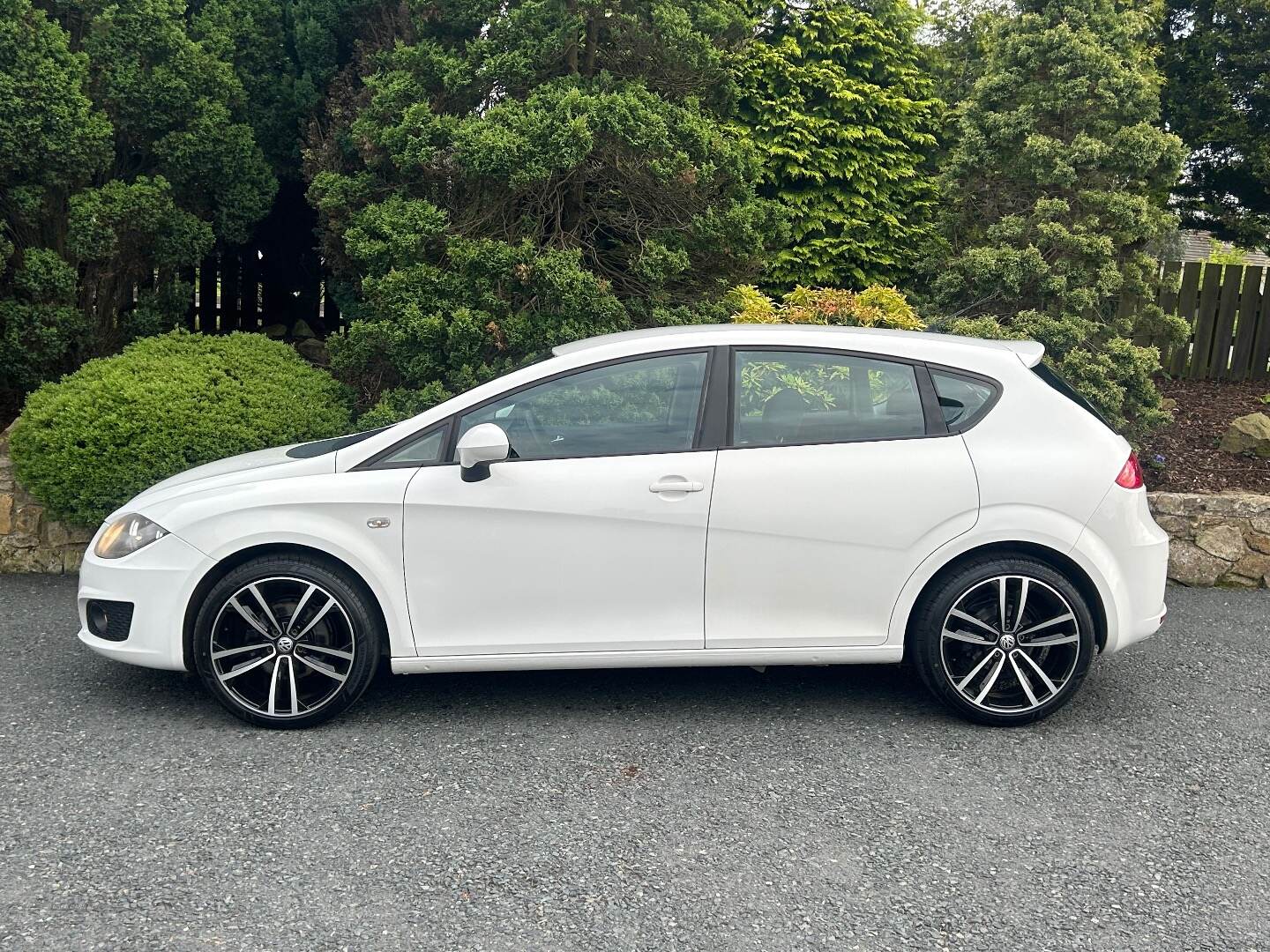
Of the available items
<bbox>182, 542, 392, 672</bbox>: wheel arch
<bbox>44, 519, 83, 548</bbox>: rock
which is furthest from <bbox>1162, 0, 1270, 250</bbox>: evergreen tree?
<bbox>44, 519, 83, 548</bbox>: rock

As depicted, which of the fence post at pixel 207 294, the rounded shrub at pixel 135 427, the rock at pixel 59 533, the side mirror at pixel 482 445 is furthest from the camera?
the fence post at pixel 207 294

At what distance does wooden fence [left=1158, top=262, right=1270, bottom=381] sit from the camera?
11.7 metres

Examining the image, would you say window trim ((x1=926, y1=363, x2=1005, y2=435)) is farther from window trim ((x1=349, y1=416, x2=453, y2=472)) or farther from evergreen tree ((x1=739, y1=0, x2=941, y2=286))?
evergreen tree ((x1=739, y1=0, x2=941, y2=286))

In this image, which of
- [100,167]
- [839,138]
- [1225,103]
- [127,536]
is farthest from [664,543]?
[1225,103]

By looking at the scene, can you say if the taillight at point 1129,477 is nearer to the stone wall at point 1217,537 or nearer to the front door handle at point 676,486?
the front door handle at point 676,486

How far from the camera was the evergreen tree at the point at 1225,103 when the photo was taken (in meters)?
11.2

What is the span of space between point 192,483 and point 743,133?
5642 millimetres

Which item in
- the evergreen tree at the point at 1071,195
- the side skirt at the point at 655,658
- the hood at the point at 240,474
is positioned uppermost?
the evergreen tree at the point at 1071,195

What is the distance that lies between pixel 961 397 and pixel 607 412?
1.45 metres

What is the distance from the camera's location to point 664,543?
14.8 feet

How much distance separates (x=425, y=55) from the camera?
8.10 m

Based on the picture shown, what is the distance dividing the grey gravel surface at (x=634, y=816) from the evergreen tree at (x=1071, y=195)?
3.40 metres

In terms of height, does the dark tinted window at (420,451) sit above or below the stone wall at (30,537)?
above

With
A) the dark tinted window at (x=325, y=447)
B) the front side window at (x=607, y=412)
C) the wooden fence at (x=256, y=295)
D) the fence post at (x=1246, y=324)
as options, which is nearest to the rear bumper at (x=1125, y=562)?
the front side window at (x=607, y=412)
